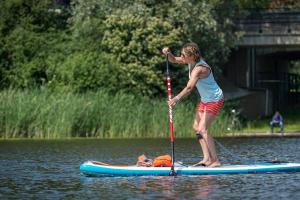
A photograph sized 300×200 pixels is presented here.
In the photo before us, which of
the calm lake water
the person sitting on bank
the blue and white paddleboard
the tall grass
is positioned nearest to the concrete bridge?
the person sitting on bank

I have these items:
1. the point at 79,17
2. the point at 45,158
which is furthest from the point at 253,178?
the point at 79,17

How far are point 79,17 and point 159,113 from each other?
503 inches

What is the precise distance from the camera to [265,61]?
7012cm

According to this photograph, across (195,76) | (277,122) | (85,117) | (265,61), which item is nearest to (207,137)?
(195,76)

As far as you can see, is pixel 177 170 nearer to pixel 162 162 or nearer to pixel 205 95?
pixel 162 162

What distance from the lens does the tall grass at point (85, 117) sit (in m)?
40.7

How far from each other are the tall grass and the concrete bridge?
16639 millimetres

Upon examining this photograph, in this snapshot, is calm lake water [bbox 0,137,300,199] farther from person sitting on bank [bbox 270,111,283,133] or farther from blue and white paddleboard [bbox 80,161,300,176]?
person sitting on bank [bbox 270,111,283,133]

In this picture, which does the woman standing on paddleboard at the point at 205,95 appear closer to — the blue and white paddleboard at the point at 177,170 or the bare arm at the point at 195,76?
the bare arm at the point at 195,76

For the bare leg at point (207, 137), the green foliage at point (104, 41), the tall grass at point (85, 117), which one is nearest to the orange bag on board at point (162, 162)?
the bare leg at point (207, 137)

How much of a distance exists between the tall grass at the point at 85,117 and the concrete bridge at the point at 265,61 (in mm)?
16639

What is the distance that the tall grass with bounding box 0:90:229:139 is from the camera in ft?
134

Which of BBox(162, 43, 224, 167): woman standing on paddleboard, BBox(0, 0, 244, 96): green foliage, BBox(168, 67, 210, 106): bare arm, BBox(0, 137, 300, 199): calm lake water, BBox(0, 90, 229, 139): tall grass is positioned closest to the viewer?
BBox(0, 137, 300, 199): calm lake water

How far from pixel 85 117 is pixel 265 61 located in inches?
1201
